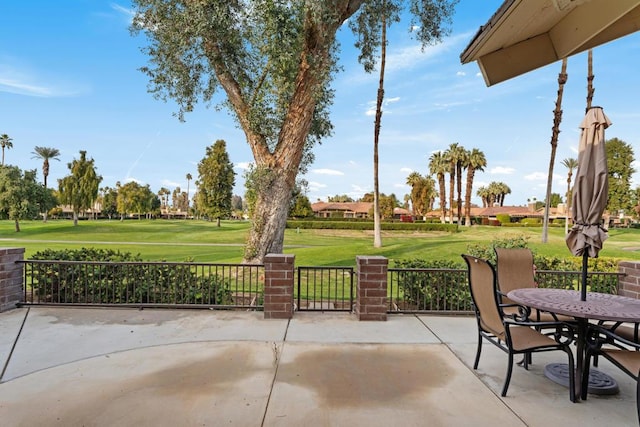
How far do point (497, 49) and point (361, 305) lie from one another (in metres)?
3.85

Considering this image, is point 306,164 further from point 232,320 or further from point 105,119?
point 105,119

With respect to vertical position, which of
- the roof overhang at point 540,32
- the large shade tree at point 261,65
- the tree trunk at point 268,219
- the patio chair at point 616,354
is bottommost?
the patio chair at point 616,354

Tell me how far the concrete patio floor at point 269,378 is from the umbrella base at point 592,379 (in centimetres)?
7

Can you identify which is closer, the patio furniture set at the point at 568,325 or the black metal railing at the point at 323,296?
the patio furniture set at the point at 568,325

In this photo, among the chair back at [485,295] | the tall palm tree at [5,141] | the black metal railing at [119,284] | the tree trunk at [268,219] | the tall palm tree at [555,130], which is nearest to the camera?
the chair back at [485,295]

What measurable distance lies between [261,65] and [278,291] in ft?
24.5

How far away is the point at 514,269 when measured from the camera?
4555 mm

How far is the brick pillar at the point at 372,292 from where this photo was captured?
18.0 ft

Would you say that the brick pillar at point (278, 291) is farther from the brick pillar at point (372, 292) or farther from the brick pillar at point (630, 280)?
the brick pillar at point (630, 280)

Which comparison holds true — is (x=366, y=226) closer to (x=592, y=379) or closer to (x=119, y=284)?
(x=119, y=284)

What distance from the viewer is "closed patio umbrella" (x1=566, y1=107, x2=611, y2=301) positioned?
3240 millimetres

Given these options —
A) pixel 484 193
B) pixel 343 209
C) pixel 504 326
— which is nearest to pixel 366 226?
pixel 504 326

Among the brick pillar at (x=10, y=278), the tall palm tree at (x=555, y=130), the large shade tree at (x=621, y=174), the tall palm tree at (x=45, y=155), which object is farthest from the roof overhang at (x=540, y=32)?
the tall palm tree at (x=45, y=155)

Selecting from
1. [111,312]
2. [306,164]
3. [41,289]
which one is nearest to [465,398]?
[111,312]
